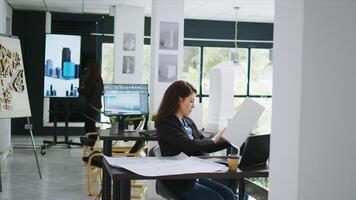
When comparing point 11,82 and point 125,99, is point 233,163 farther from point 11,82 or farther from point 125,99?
point 11,82

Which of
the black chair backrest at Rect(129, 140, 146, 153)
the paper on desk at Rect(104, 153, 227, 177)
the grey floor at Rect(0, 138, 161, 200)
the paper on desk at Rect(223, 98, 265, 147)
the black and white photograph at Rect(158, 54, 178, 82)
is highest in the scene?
the black and white photograph at Rect(158, 54, 178, 82)

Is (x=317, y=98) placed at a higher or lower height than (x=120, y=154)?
higher

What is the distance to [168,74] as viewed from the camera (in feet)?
20.0

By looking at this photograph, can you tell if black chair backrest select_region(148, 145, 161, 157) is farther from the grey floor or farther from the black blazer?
the grey floor

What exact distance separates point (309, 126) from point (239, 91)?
32.2 feet

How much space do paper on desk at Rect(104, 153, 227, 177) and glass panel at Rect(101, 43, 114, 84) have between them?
7505mm

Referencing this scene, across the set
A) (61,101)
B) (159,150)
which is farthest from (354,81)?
(61,101)

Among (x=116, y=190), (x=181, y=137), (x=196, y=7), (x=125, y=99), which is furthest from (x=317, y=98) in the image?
(x=196, y=7)

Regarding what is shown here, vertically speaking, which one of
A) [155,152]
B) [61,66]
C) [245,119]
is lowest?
[155,152]

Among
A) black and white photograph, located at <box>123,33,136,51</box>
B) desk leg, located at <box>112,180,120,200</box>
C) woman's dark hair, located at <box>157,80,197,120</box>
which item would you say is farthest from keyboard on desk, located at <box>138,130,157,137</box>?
black and white photograph, located at <box>123,33,136,51</box>

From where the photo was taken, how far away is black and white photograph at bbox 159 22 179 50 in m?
6.04

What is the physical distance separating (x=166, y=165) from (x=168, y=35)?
10.9 ft

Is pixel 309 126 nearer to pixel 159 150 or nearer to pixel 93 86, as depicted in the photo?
pixel 159 150

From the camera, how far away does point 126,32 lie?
29.6 feet
